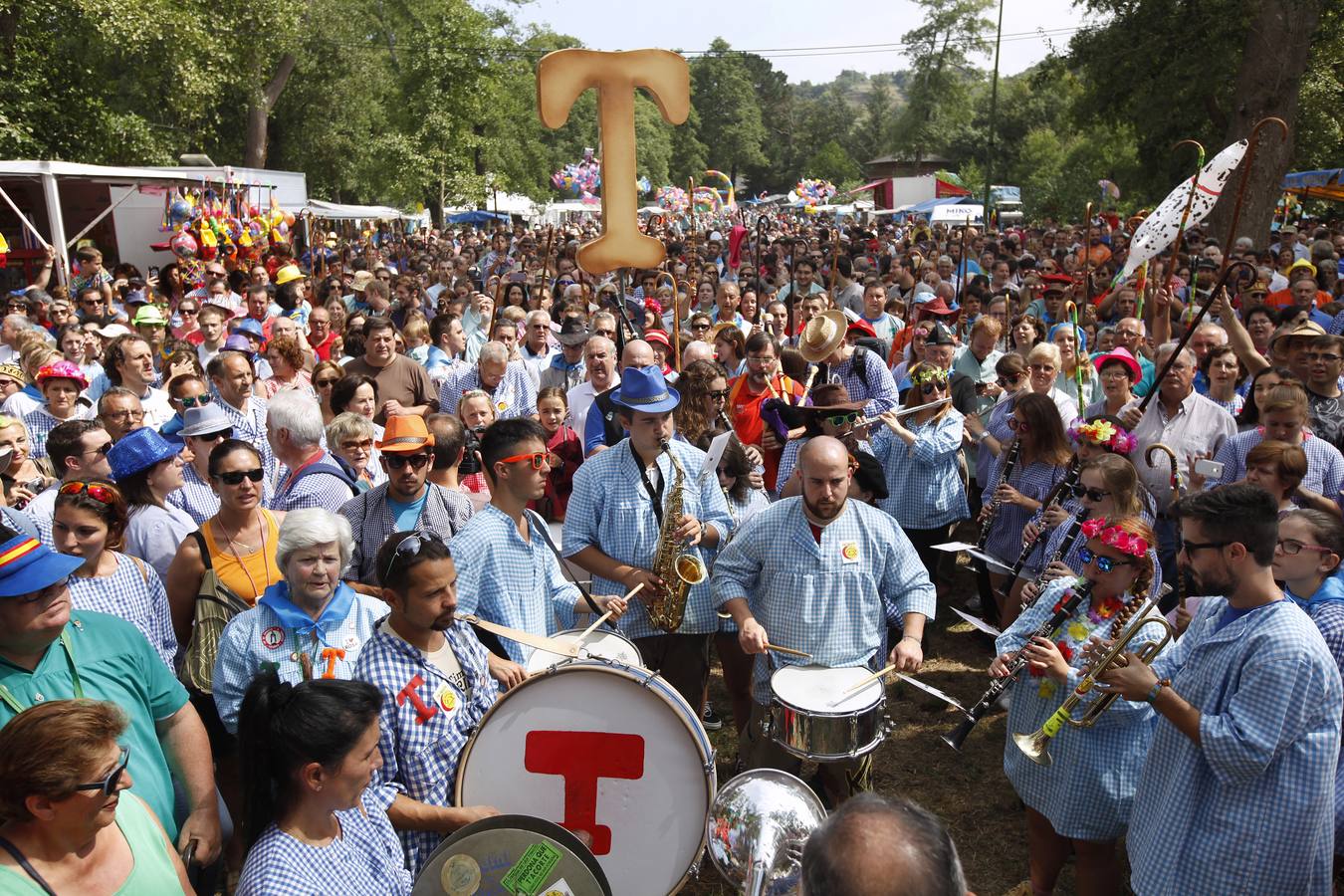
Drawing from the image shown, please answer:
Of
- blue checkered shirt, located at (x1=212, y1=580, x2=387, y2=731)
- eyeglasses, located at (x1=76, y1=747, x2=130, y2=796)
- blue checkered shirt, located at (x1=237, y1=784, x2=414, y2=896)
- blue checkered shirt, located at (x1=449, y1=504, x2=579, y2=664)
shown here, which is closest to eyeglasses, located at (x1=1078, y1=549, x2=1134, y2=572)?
blue checkered shirt, located at (x1=449, y1=504, x2=579, y2=664)

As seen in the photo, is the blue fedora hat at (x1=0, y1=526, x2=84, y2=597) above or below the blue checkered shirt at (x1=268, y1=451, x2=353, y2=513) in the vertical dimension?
above

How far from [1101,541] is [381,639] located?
2682 millimetres

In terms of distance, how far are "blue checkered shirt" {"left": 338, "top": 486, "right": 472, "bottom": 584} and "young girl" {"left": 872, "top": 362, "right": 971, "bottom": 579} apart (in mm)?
3153

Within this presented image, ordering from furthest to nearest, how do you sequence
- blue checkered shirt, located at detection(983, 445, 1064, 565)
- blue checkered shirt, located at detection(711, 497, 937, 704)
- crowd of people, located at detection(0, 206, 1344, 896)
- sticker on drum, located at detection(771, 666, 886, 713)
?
blue checkered shirt, located at detection(983, 445, 1064, 565) < blue checkered shirt, located at detection(711, 497, 937, 704) < sticker on drum, located at detection(771, 666, 886, 713) < crowd of people, located at detection(0, 206, 1344, 896)

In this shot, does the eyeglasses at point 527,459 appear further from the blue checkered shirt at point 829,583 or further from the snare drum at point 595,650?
the blue checkered shirt at point 829,583

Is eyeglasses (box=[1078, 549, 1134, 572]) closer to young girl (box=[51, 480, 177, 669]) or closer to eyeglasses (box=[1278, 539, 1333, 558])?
eyeglasses (box=[1278, 539, 1333, 558])

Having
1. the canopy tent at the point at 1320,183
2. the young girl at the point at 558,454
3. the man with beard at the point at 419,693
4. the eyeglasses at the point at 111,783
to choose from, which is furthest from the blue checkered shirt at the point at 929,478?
the canopy tent at the point at 1320,183

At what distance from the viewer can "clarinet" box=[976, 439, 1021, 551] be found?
21.4 ft

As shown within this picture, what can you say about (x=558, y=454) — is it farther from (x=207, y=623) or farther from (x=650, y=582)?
(x=207, y=623)

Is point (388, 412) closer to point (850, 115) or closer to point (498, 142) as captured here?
point (498, 142)

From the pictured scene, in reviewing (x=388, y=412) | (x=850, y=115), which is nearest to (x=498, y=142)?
(x=388, y=412)

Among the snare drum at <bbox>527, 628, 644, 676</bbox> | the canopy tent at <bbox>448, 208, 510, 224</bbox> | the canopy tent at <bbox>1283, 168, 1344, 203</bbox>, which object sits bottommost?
the snare drum at <bbox>527, 628, 644, 676</bbox>

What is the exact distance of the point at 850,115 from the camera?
121125 mm

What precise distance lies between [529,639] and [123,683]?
139 centimetres
